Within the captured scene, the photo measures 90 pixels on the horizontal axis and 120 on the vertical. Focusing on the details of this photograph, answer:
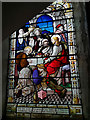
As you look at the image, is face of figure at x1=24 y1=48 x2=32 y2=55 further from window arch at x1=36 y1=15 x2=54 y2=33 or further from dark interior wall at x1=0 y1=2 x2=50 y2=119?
dark interior wall at x1=0 y1=2 x2=50 y2=119

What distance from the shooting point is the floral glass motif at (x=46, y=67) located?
7.71 ft

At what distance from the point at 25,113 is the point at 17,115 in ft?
0.59

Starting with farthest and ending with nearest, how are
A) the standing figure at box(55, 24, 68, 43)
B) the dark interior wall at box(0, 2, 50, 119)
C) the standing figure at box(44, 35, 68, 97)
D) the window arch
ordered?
the window arch
the standing figure at box(55, 24, 68, 43)
the standing figure at box(44, 35, 68, 97)
the dark interior wall at box(0, 2, 50, 119)

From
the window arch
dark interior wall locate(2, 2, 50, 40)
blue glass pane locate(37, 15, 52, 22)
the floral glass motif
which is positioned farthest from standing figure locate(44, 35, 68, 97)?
dark interior wall locate(2, 2, 50, 40)

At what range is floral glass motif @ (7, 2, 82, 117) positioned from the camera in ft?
7.71

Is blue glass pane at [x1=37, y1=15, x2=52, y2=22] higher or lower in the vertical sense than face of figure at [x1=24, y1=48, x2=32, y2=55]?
higher

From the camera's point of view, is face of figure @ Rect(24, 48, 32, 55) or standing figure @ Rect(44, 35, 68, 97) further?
face of figure @ Rect(24, 48, 32, 55)

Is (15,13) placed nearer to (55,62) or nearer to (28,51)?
(55,62)

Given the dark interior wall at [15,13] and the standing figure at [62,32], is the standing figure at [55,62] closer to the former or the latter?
the standing figure at [62,32]

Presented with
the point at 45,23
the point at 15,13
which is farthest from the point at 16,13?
the point at 45,23

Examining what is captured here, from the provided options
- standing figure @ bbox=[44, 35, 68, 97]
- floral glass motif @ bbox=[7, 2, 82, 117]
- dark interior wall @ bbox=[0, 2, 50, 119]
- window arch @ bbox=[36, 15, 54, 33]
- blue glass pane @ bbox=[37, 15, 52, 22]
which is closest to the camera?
dark interior wall @ bbox=[0, 2, 50, 119]

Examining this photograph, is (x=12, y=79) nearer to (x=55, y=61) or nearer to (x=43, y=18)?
(x=55, y=61)

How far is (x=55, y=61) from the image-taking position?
103 inches

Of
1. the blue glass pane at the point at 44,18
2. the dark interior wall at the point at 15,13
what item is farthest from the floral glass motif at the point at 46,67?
the dark interior wall at the point at 15,13
